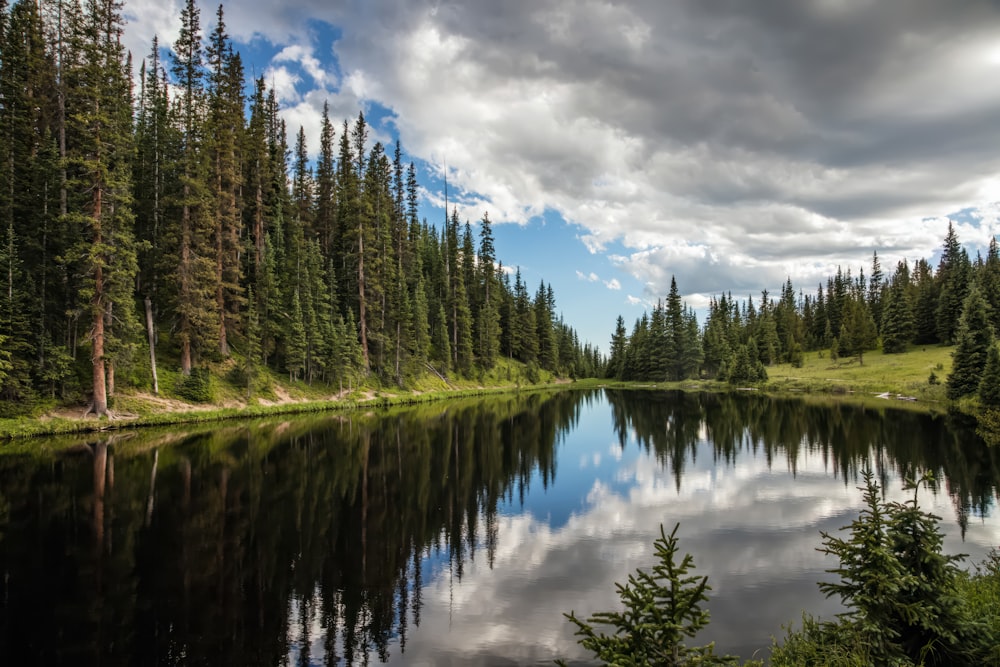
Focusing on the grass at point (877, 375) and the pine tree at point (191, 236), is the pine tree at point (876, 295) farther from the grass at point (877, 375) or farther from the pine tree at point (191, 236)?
the pine tree at point (191, 236)

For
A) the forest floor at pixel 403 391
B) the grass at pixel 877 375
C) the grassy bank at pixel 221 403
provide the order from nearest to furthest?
1. the grassy bank at pixel 221 403
2. the forest floor at pixel 403 391
3. the grass at pixel 877 375

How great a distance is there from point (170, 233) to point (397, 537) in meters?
36.7

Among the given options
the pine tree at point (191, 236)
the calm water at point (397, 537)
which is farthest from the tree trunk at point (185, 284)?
the calm water at point (397, 537)

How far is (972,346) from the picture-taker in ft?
153

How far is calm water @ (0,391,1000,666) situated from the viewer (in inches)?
373

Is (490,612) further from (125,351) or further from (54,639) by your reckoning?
(125,351)

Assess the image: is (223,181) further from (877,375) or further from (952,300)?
(952,300)

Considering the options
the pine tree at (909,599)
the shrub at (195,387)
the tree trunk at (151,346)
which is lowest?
the pine tree at (909,599)

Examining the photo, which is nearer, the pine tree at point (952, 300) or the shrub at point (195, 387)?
the shrub at point (195, 387)

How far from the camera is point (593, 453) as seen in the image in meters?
31.4

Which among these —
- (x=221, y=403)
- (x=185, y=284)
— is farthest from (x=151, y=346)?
(x=221, y=403)

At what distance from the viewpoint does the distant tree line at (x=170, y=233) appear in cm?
3194

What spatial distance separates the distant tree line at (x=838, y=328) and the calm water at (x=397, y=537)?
39189 millimetres

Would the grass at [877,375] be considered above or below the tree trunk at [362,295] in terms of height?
below
